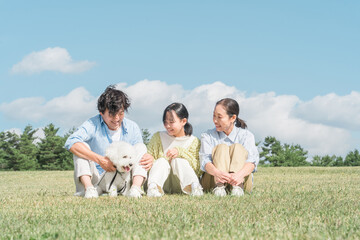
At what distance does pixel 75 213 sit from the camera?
4504 mm

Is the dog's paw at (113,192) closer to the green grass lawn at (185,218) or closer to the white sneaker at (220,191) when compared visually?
the green grass lawn at (185,218)

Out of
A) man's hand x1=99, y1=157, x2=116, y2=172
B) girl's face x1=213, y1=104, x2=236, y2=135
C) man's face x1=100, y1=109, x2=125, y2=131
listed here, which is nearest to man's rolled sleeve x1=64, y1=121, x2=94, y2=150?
man's face x1=100, y1=109, x2=125, y2=131

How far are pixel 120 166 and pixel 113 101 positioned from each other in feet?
3.13

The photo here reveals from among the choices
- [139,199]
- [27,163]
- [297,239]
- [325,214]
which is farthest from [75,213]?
[27,163]

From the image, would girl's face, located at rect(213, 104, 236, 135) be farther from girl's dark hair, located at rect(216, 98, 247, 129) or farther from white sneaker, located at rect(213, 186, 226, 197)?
white sneaker, located at rect(213, 186, 226, 197)

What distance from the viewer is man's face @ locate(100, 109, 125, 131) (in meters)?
6.12

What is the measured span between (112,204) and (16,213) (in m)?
1.12

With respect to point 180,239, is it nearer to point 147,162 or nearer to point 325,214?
point 325,214

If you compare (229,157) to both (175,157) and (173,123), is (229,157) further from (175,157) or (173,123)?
(173,123)

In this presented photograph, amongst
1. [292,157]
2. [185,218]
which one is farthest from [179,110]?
[292,157]

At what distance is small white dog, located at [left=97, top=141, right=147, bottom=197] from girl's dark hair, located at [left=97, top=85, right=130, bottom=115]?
517 millimetres

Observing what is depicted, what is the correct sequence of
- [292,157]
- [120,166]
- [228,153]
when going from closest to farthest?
1. [120,166]
2. [228,153]
3. [292,157]

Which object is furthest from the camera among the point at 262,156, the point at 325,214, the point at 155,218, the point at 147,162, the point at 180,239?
the point at 262,156

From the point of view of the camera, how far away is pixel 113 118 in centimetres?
614
